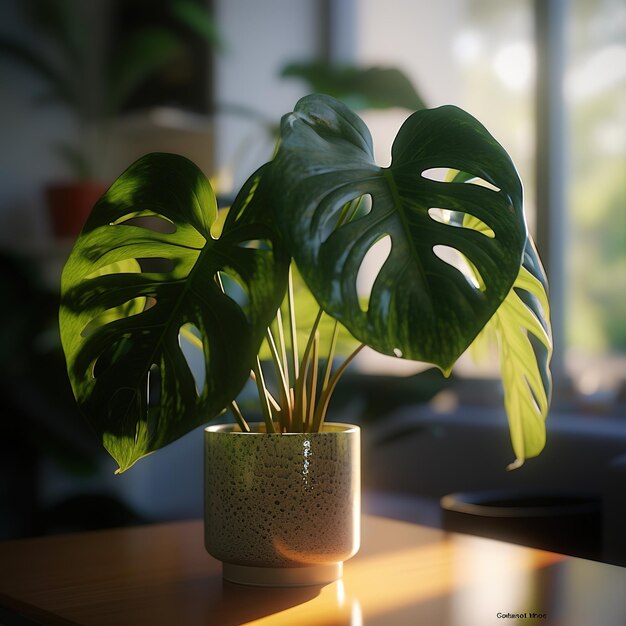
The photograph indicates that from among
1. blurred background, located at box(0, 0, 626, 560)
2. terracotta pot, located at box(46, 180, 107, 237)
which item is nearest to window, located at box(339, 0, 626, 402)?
blurred background, located at box(0, 0, 626, 560)

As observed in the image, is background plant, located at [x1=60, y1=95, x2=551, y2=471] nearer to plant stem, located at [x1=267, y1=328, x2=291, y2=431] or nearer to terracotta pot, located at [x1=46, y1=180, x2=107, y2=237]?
plant stem, located at [x1=267, y1=328, x2=291, y2=431]

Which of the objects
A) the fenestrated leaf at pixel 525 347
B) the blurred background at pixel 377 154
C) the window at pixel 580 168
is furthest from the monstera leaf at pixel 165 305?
the window at pixel 580 168

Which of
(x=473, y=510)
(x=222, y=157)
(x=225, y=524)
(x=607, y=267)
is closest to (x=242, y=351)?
(x=225, y=524)

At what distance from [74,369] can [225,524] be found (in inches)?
8.1

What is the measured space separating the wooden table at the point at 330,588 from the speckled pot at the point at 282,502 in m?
0.03

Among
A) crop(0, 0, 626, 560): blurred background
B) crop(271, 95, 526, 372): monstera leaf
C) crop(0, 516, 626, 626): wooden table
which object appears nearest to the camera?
crop(271, 95, 526, 372): monstera leaf

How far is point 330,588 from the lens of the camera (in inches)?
36.8

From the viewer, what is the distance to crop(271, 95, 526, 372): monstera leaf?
700 mm

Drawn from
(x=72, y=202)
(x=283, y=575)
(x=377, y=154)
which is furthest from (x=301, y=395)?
(x=72, y=202)

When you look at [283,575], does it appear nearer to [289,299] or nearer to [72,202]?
[289,299]

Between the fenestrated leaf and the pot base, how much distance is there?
0.78 feet

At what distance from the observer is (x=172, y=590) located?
94 cm

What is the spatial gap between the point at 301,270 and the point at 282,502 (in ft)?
0.90

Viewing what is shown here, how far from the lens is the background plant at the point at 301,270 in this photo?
2.33 feet
